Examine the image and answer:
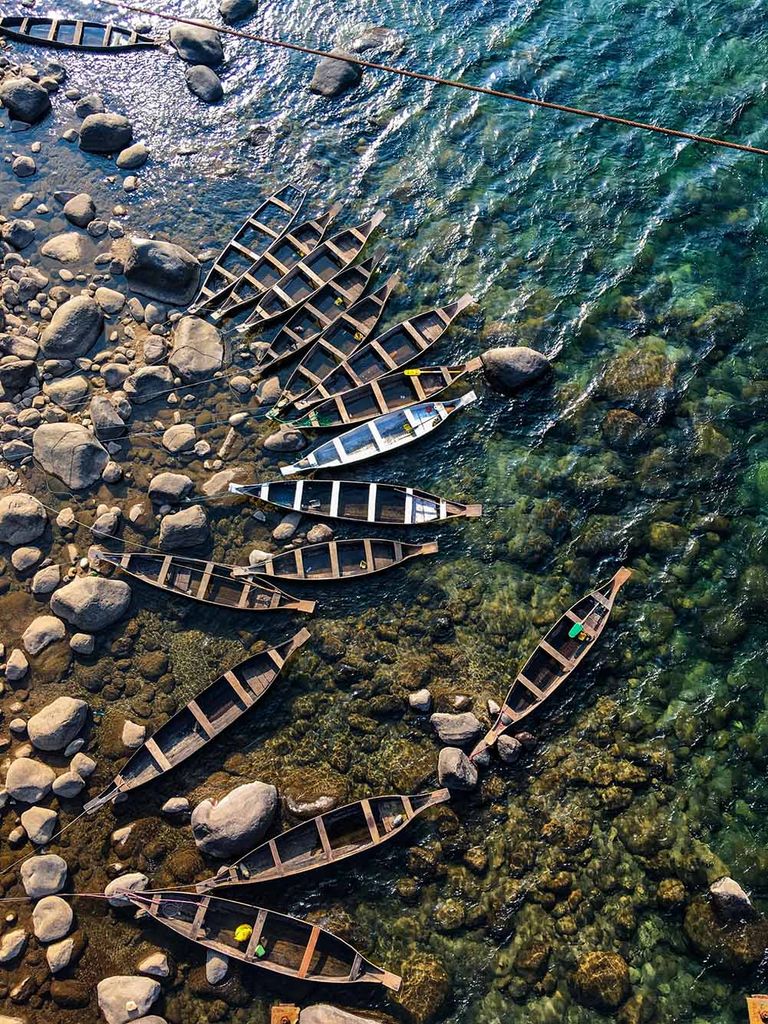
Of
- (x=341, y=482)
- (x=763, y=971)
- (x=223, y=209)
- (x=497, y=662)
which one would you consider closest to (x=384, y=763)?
(x=497, y=662)

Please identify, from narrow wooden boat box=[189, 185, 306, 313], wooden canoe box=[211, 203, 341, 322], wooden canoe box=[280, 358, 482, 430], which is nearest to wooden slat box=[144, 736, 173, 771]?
wooden canoe box=[280, 358, 482, 430]

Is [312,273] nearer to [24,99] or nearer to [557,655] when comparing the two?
[24,99]

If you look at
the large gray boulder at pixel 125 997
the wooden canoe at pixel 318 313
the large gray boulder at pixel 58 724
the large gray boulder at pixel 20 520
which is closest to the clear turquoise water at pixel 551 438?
the large gray boulder at pixel 125 997

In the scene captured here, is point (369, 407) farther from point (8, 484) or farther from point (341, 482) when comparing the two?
point (8, 484)

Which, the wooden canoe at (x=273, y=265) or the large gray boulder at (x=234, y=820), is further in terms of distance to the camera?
the wooden canoe at (x=273, y=265)

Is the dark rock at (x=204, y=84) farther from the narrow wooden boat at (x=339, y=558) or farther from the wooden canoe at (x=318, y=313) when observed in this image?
the narrow wooden boat at (x=339, y=558)

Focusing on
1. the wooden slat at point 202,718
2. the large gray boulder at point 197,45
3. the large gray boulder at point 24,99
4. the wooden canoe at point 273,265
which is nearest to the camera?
the wooden slat at point 202,718
